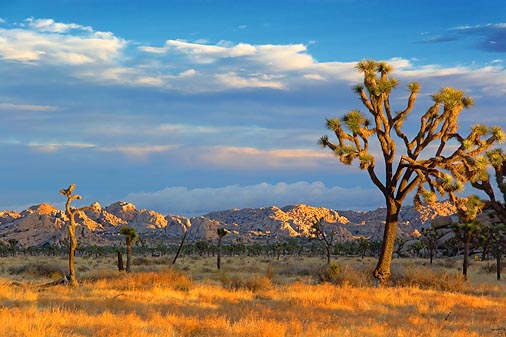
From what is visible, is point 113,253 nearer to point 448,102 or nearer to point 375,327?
point 448,102

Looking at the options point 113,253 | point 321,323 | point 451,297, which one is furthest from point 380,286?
point 113,253

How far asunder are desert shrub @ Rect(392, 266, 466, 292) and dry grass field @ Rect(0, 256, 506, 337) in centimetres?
4

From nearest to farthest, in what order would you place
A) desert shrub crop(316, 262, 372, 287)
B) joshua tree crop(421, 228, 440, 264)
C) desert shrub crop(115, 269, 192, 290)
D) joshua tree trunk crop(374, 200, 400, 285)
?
desert shrub crop(115, 269, 192, 290), desert shrub crop(316, 262, 372, 287), joshua tree trunk crop(374, 200, 400, 285), joshua tree crop(421, 228, 440, 264)

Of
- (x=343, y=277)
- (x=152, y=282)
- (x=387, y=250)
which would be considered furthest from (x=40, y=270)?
(x=387, y=250)

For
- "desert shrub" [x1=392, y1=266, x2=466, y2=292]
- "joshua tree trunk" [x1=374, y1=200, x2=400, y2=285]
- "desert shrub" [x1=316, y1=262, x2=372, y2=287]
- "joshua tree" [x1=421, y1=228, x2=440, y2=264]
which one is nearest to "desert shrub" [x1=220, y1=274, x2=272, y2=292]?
"desert shrub" [x1=316, y1=262, x2=372, y2=287]

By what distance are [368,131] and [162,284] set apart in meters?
9.72

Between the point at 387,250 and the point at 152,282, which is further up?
the point at 387,250

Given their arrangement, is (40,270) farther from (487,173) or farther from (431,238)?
(431,238)

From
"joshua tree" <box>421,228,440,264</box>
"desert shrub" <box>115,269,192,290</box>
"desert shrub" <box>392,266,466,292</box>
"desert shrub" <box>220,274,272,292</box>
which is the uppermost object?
"desert shrub" <box>115,269,192,290</box>

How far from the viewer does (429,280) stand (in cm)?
2227

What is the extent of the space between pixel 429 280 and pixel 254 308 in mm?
10497

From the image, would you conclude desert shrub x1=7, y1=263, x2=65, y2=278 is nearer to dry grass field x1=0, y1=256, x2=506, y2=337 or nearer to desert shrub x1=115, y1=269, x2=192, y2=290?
dry grass field x1=0, y1=256, x2=506, y2=337

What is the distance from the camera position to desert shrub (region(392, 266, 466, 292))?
21531mm

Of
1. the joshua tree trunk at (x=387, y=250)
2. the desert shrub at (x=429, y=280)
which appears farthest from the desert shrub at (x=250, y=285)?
the desert shrub at (x=429, y=280)
